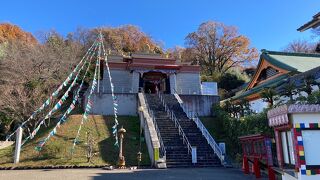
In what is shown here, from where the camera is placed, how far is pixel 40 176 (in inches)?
489

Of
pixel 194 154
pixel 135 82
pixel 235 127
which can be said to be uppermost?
pixel 135 82

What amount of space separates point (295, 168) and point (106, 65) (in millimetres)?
25145

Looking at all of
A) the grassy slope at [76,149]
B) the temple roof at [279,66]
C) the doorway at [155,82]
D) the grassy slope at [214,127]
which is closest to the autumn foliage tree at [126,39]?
the doorway at [155,82]

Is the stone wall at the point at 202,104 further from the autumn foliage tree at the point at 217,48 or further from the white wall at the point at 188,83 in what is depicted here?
the autumn foliage tree at the point at 217,48

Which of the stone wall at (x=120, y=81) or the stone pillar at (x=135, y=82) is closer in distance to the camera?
the stone wall at (x=120, y=81)

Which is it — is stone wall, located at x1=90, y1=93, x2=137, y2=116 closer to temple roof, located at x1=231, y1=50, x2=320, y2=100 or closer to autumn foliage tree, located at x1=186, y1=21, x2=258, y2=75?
temple roof, located at x1=231, y1=50, x2=320, y2=100

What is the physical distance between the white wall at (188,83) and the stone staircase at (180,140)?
7193mm

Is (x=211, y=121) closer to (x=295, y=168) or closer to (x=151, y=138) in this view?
(x=151, y=138)

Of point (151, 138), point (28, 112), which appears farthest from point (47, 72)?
point (151, 138)

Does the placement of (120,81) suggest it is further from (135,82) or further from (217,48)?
(217,48)

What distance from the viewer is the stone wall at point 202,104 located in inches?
1010

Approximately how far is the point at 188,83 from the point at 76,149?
670 inches

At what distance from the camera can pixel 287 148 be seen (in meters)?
6.88

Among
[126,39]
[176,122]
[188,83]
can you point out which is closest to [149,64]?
[188,83]
